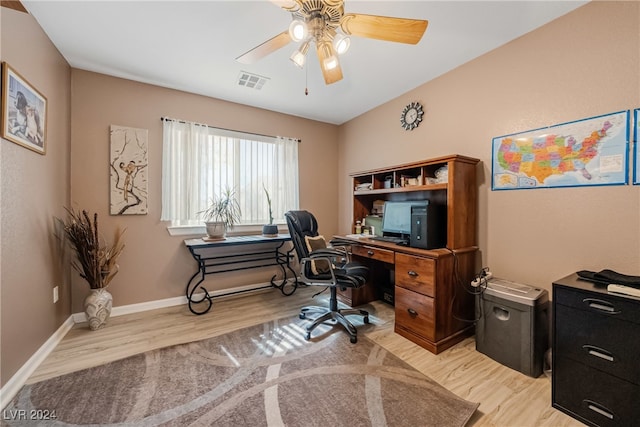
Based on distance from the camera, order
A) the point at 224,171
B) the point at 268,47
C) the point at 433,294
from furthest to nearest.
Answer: the point at 224,171 → the point at 433,294 → the point at 268,47

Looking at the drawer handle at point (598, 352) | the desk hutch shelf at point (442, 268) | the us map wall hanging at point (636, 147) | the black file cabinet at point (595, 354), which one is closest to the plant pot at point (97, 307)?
the desk hutch shelf at point (442, 268)

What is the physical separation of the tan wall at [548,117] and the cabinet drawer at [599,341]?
1.85ft

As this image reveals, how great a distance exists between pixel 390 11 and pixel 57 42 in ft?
9.18

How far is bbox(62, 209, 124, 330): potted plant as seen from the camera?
2.35 m

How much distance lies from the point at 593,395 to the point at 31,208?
383cm

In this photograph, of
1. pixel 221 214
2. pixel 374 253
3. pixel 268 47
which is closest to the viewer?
pixel 268 47

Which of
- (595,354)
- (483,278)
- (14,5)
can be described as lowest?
(595,354)

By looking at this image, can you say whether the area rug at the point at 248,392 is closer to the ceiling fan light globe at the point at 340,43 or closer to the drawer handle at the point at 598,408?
the drawer handle at the point at 598,408

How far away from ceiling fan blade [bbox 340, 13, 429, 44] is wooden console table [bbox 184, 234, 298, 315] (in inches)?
92.4

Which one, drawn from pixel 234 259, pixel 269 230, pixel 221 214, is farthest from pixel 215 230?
pixel 269 230

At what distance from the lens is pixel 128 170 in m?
2.76

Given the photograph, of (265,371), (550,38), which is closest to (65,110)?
(265,371)

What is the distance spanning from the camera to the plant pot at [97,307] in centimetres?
237

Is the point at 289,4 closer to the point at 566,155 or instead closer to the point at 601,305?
the point at 566,155
